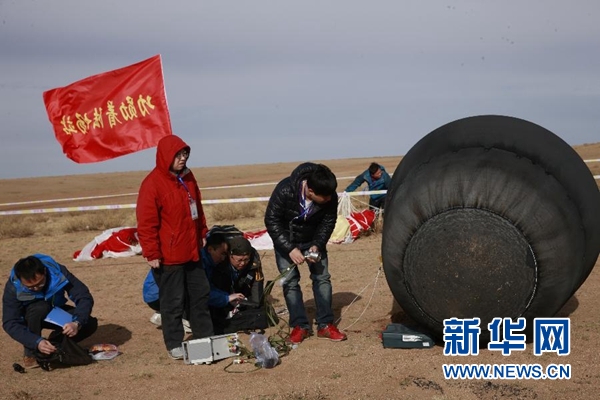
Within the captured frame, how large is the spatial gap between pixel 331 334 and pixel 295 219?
118 centimetres

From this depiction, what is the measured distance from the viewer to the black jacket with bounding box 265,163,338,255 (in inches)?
255

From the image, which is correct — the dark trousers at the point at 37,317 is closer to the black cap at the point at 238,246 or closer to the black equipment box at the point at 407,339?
the black cap at the point at 238,246

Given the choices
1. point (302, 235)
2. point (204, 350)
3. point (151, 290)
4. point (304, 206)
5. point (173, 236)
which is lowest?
point (204, 350)

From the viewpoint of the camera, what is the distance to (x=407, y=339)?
611 centimetres

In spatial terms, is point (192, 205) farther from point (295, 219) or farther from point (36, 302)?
point (36, 302)

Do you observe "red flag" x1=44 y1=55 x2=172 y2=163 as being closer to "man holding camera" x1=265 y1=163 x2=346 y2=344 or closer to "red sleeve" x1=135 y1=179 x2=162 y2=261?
"red sleeve" x1=135 y1=179 x2=162 y2=261

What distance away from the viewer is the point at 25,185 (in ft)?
171

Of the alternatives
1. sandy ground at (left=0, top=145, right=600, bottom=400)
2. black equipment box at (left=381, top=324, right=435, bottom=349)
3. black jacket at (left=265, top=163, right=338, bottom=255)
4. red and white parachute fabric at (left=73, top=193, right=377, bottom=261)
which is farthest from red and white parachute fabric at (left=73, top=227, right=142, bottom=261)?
black equipment box at (left=381, top=324, right=435, bottom=349)

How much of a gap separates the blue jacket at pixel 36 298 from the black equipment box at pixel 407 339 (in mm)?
2819

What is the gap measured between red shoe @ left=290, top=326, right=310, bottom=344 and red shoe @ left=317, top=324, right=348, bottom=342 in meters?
0.16

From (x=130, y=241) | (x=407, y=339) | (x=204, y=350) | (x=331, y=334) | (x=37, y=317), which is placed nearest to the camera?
(x=407, y=339)

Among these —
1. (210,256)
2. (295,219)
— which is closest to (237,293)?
(210,256)

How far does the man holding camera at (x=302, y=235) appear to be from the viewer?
6461 millimetres

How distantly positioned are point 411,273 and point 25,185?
5130cm
